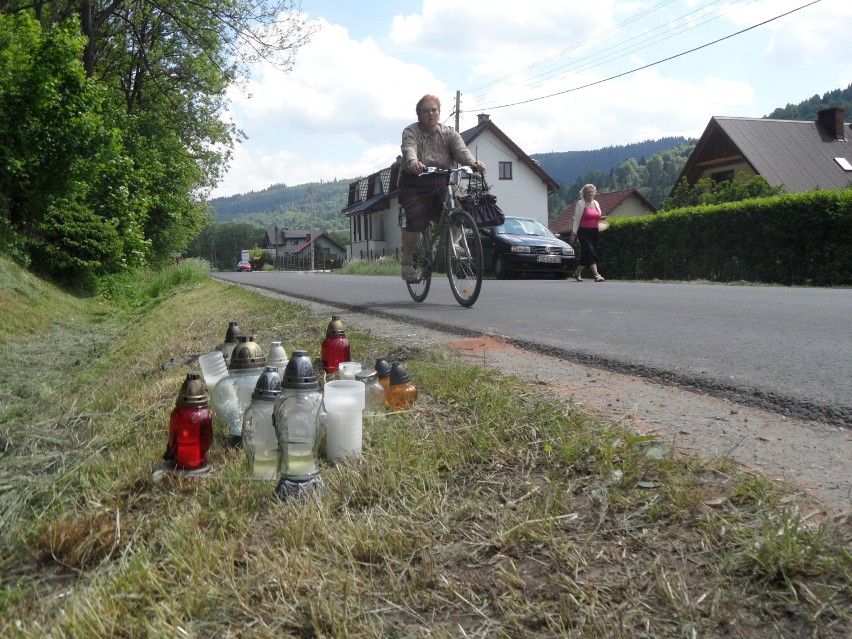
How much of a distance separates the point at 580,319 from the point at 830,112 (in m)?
43.6

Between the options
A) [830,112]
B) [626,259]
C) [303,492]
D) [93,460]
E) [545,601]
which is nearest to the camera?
[545,601]

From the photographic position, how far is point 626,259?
18891mm

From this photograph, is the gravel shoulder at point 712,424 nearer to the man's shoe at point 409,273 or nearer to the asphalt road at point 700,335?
the asphalt road at point 700,335

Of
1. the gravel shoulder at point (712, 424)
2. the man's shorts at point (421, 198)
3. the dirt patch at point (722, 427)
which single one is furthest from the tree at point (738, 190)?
the dirt patch at point (722, 427)

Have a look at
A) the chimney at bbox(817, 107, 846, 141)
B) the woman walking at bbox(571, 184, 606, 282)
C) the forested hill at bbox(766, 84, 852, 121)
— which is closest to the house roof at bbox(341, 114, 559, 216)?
the chimney at bbox(817, 107, 846, 141)

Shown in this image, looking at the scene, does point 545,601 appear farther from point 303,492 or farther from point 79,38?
point 79,38

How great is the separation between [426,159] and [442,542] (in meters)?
5.72

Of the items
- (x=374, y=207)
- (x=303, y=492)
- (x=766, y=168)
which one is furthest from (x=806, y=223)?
(x=374, y=207)

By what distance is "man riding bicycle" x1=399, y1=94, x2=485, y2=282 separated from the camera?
6.92 meters

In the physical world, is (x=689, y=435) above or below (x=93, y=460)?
above

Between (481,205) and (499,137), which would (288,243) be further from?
(481,205)

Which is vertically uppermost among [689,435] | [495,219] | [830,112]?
[830,112]

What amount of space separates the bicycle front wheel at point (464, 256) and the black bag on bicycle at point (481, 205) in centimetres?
14

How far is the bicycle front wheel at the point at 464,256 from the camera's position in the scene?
6836 mm
